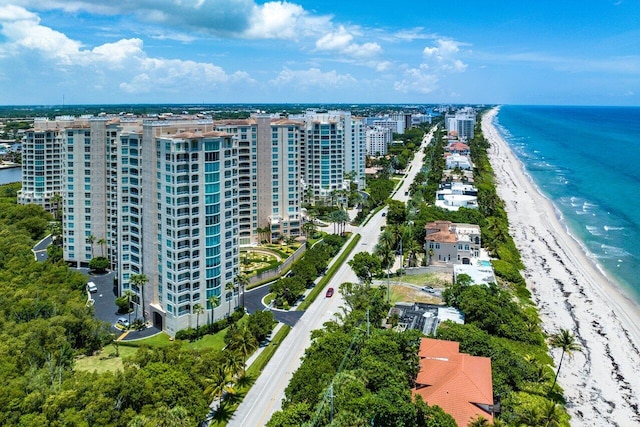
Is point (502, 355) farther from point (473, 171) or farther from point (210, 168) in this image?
point (473, 171)

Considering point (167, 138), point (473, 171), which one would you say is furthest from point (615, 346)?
point (473, 171)

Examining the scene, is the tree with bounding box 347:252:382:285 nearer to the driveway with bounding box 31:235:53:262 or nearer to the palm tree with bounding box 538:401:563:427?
the palm tree with bounding box 538:401:563:427

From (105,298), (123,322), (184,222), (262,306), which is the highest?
(184,222)

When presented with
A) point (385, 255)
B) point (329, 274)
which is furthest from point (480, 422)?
point (385, 255)

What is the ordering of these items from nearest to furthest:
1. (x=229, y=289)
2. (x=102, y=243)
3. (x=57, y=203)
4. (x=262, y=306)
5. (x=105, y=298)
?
(x=229, y=289) < (x=262, y=306) < (x=105, y=298) < (x=102, y=243) < (x=57, y=203)

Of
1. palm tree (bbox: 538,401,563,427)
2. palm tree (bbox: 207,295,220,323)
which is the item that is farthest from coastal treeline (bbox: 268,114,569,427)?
palm tree (bbox: 207,295,220,323)

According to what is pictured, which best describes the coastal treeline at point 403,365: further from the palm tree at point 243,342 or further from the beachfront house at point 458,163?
the beachfront house at point 458,163

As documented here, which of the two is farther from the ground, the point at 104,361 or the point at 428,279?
the point at 428,279

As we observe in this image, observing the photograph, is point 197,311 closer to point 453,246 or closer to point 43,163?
point 453,246
